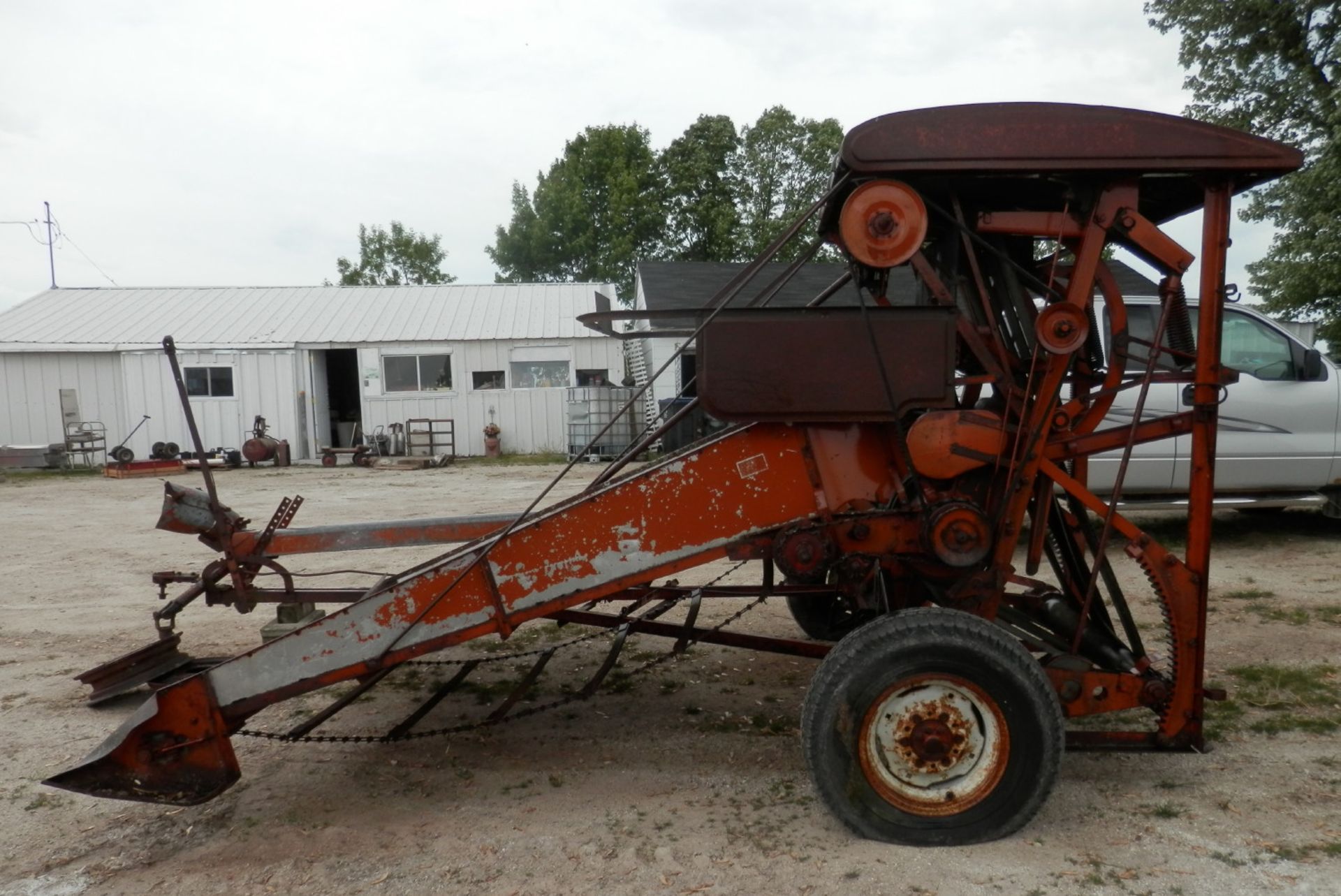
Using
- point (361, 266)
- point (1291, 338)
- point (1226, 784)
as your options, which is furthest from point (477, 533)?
point (361, 266)

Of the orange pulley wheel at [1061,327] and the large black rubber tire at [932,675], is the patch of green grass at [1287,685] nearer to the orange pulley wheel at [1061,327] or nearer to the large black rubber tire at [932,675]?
the large black rubber tire at [932,675]

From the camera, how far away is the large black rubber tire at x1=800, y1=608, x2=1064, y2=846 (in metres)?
3.03

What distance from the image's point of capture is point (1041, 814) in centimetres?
331

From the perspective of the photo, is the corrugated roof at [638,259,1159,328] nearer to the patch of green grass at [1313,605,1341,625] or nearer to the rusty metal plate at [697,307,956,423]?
the patch of green grass at [1313,605,1341,625]

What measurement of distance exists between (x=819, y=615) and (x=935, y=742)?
2.03 m

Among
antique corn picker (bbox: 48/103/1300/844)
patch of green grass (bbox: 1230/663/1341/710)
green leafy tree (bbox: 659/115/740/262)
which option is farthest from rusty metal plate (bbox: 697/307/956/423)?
green leafy tree (bbox: 659/115/740/262)

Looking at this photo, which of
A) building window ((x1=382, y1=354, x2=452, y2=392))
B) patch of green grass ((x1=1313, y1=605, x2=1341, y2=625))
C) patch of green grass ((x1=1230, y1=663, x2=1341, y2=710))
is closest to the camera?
patch of green grass ((x1=1230, y1=663, x2=1341, y2=710))

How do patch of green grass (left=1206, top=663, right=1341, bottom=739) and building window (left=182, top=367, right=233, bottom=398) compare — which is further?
building window (left=182, top=367, right=233, bottom=398)

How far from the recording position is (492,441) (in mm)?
21234

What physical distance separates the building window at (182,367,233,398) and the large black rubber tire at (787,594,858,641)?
1929 centimetres

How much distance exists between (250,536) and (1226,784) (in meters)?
3.98

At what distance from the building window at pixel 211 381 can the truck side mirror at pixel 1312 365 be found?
792 inches

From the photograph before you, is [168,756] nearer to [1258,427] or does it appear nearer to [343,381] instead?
[1258,427]

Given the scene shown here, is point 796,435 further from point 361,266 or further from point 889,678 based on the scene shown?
point 361,266
